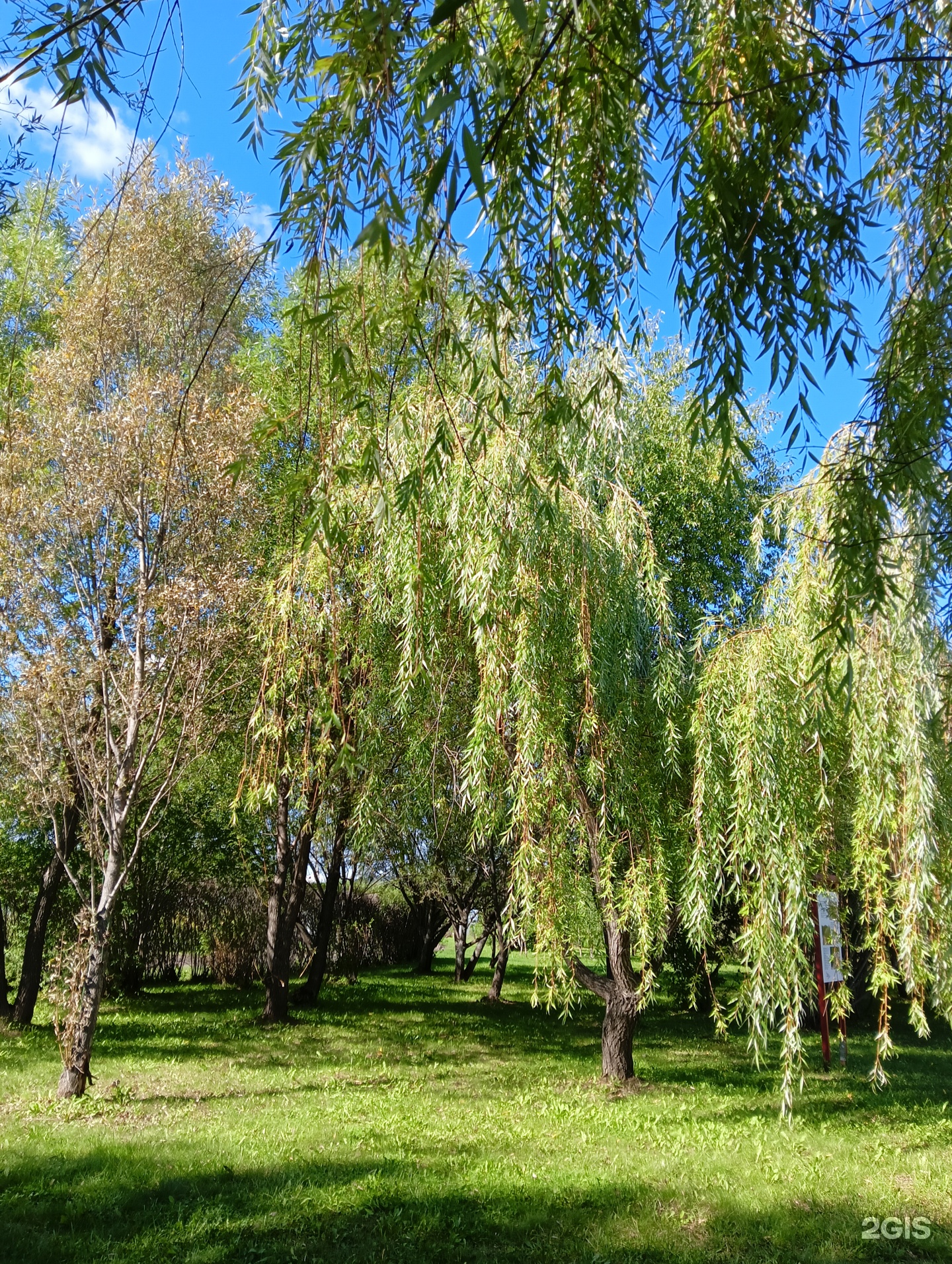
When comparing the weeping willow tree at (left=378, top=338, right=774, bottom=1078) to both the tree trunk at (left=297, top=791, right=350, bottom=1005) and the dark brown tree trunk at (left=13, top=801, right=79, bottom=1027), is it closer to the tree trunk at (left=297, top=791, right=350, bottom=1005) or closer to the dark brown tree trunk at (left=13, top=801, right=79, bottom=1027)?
the tree trunk at (left=297, top=791, right=350, bottom=1005)

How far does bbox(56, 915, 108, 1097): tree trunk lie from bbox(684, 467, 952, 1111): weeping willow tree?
14.2ft

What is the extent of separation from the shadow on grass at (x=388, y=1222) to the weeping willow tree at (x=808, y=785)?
0.70 metres

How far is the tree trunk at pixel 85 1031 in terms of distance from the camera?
664 centimetres

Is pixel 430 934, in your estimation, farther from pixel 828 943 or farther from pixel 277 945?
pixel 828 943

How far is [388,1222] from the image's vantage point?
4.35 meters

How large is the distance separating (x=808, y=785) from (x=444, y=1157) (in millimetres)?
3218

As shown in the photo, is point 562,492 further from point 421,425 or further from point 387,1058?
point 387,1058

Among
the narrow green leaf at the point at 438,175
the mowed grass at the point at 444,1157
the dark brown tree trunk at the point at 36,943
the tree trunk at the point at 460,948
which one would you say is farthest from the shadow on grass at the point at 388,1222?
the tree trunk at the point at 460,948

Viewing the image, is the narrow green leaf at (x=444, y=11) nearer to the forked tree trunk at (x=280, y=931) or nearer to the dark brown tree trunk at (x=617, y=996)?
the dark brown tree trunk at (x=617, y=996)

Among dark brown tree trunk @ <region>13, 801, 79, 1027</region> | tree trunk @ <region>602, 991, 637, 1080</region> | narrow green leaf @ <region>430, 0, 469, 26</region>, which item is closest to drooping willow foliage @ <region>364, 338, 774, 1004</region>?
tree trunk @ <region>602, 991, 637, 1080</region>

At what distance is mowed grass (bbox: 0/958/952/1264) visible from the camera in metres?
4.20

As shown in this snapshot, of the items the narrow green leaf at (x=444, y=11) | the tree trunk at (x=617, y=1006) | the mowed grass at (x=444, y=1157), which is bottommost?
the mowed grass at (x=444, y=1157)

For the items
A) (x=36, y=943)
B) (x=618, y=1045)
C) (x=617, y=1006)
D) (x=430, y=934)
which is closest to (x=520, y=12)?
(x=617, y=1006)

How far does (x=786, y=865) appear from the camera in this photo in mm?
5145
